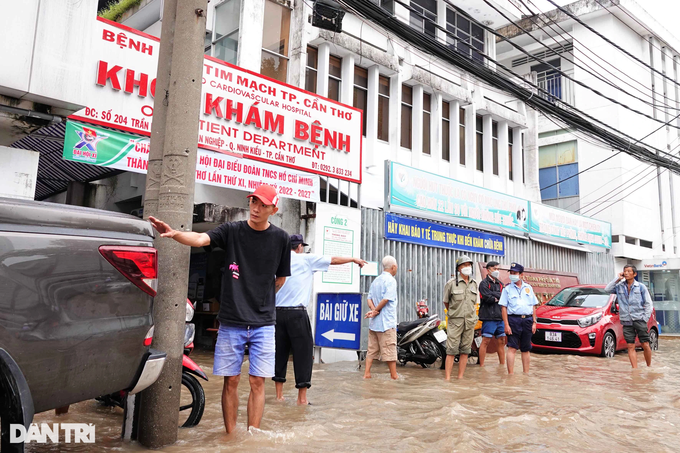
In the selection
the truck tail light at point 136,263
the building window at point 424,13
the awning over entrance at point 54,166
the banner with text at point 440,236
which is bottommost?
the truck tail light at point 136,263

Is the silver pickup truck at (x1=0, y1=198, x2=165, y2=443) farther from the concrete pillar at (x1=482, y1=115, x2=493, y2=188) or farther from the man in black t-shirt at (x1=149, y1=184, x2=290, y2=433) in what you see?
the concrete pillar at (x1=482, y1=115, x2=493, y2=188)

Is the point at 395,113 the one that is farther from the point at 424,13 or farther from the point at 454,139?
the point at 424,13

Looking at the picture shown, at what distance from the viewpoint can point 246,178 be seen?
883cm

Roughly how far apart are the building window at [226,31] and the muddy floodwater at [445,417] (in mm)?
7092

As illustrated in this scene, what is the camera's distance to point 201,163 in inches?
326

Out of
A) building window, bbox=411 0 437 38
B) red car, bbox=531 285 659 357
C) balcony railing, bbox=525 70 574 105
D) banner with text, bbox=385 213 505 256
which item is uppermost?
balcony railing, bbox=525 70 574 105

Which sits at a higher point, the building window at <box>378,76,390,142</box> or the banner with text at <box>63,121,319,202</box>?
the building window at <box>378,76,390,142</box>

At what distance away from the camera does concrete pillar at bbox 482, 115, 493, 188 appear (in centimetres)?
1762

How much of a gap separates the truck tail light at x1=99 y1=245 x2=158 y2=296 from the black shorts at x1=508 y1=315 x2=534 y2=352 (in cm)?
639

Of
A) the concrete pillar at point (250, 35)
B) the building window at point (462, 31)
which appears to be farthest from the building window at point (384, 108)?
the concrete pillar at point (250, 35)

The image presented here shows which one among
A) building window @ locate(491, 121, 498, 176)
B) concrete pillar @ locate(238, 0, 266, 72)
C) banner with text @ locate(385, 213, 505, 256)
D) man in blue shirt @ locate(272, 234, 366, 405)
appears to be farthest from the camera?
building window @ locate(491, 121, 498, 176)

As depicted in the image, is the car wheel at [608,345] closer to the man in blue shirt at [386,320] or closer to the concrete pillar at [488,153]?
the man in blue shirt at [386,320]

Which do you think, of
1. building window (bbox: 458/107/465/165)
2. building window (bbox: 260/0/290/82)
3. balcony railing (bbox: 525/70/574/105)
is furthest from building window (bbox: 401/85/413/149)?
balcony railing (bbox: 525/70/574/105)

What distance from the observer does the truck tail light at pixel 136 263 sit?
2.54 meters
